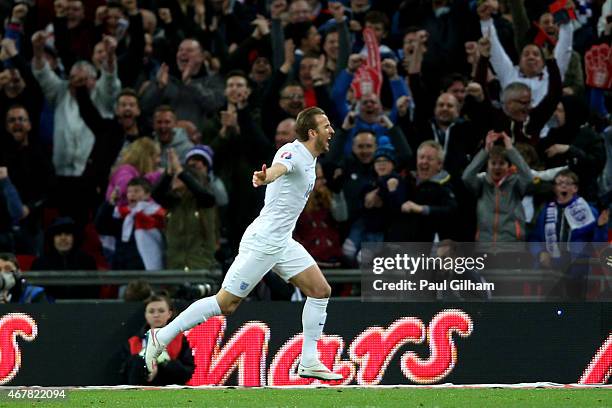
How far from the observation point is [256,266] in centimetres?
1002

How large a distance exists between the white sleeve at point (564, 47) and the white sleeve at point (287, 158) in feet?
21.4

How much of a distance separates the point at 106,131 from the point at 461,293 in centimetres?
548

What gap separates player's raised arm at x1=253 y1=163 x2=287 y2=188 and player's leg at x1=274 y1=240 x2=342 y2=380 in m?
0.91

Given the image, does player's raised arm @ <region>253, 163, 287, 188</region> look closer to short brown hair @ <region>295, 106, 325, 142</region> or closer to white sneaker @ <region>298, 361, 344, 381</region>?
short brown hair @ <region>295, 106, 325, 142</region>

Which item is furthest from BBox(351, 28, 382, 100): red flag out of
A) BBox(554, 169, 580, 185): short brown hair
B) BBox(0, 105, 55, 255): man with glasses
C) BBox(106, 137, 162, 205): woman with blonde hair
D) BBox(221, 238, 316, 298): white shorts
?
BBox(221, 238, 316, 298): white shorts

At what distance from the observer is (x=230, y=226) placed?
1433 centimetres

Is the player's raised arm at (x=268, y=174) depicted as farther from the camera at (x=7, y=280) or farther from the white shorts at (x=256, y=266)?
the camera at (x=7, y=280)

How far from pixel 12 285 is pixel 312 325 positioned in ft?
11.3

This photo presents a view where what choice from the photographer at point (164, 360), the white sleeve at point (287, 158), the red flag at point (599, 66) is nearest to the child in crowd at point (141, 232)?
the photographer at point (164, 360)

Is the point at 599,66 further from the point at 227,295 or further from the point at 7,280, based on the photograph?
the point at 7,280

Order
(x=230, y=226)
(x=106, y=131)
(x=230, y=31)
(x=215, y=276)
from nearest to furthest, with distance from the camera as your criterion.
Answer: (x=215, y=276)
(x=230, y=226)
(x=106, y=131)
(x=230, y=31)

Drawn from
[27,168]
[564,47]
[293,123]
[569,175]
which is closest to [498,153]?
[569,175]

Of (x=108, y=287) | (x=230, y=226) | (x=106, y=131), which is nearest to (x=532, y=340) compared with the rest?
(x=230, y=226)

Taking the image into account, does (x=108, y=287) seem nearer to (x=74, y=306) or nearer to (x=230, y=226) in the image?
(x=230, y=226)
